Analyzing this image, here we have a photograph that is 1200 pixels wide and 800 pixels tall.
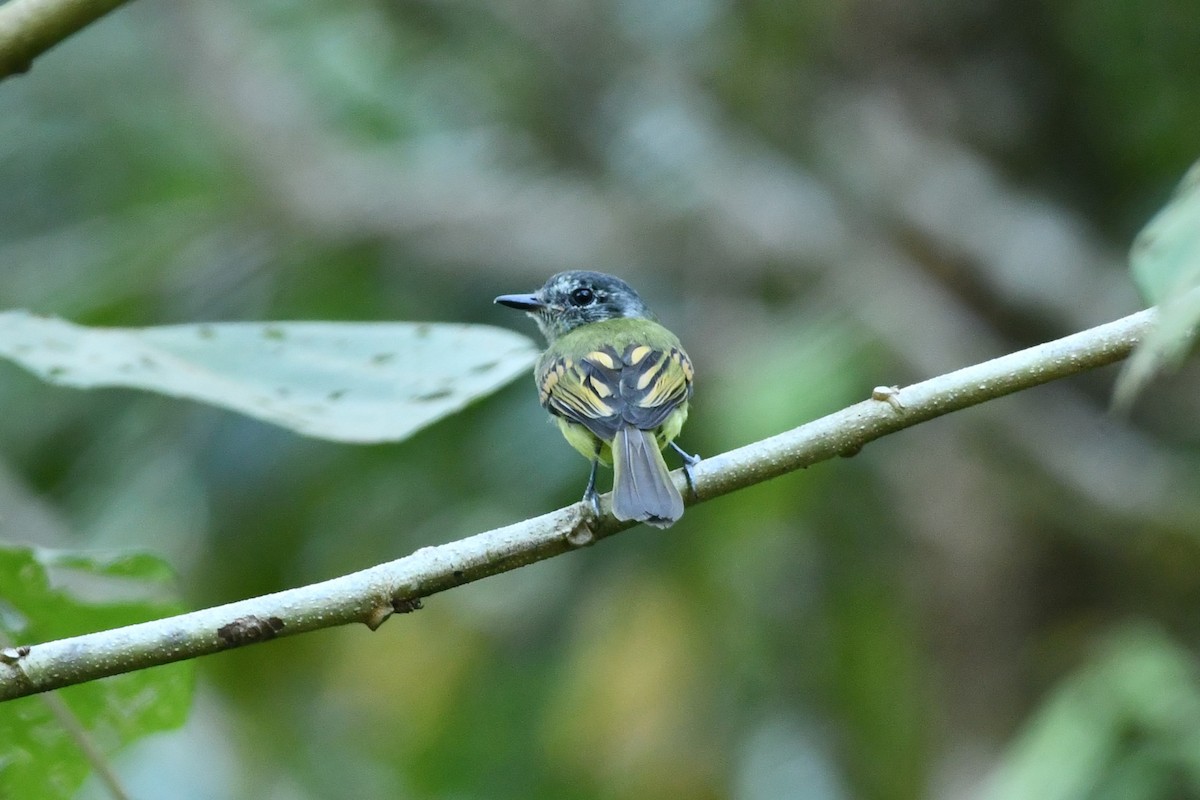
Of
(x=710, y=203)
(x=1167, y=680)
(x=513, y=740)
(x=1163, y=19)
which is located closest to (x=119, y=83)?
(x=710, y=203)

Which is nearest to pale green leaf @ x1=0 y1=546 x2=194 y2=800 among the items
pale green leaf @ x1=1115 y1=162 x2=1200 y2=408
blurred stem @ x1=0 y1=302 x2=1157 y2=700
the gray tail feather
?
blurred stem @ x1=0 y1=302 x2=1157 y2=700

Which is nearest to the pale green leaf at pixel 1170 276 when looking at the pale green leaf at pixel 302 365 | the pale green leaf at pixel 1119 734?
the pale green leaf at pixel 302 365

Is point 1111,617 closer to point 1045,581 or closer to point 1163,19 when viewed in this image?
point 1045,581

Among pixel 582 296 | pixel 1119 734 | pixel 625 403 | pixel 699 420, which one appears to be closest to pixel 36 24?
pixel 625 403

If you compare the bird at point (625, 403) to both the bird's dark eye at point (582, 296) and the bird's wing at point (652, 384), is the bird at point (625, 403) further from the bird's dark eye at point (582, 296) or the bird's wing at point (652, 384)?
the bird's dark eye at point (582, 296)

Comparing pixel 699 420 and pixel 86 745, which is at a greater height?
pixel 86 745

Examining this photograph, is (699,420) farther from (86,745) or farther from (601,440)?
(86,745)

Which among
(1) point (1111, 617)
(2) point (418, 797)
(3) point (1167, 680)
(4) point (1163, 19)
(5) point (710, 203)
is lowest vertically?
(2) point (418, 797)
